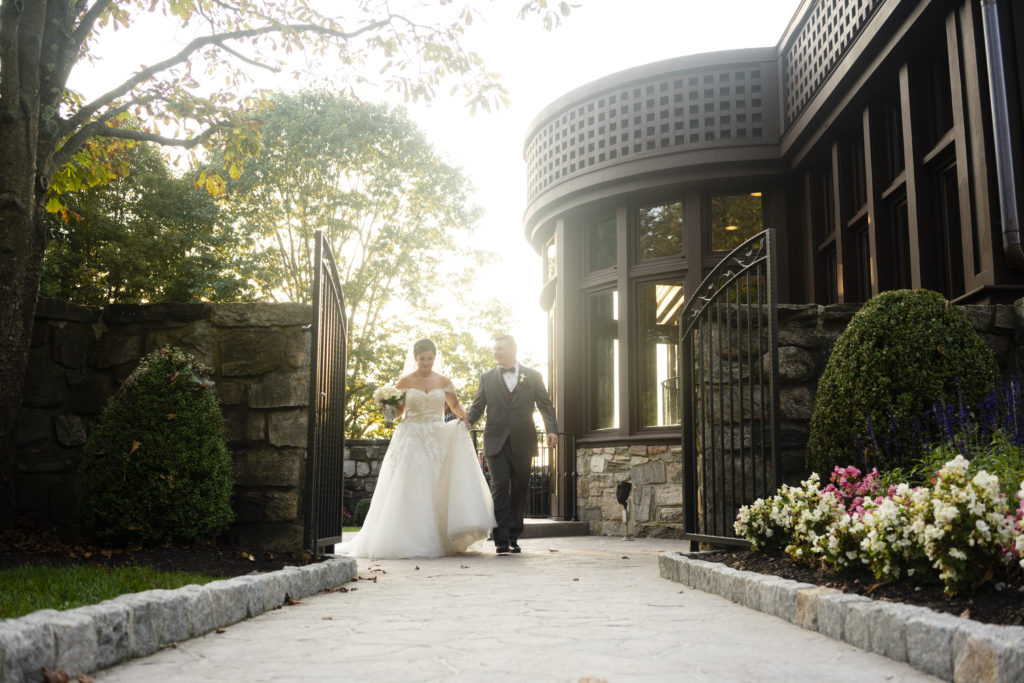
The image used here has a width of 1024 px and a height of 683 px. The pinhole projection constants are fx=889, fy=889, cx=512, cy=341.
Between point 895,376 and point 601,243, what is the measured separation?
7282 mm

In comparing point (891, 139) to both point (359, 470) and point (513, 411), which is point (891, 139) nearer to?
point (513, 411)

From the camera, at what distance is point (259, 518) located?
5832mm

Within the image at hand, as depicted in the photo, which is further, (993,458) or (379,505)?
(379,505)

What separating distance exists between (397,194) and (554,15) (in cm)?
1562

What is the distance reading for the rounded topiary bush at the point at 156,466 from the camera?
16.4ft

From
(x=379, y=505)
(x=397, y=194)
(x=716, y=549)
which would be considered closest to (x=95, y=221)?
(x=397, y=194)

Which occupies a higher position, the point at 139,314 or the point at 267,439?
the point at 139,314

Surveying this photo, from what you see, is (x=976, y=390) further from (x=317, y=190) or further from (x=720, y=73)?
(x=317, y=190)

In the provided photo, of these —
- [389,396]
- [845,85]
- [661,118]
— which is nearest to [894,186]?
[845,85]

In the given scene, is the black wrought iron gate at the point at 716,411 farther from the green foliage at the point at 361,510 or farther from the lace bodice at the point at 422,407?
the green foliage at the point at 361,510

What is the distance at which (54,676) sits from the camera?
2.42m

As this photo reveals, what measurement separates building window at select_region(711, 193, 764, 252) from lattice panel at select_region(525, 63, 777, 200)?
85 cm

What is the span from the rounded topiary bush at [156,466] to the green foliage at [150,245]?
14.4 metres

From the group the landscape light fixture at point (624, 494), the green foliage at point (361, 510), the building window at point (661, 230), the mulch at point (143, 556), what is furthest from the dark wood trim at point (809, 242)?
the green foliage at point (361, 510)
